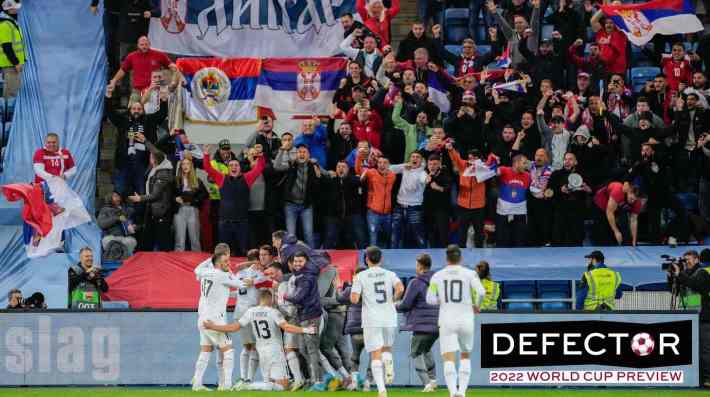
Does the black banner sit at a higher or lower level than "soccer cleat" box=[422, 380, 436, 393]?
higher

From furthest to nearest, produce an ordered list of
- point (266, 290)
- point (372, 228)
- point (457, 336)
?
1. point (372, 228)
2. point (266, 290)
3. point (457, 336)

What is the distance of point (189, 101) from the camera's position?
86.7ft

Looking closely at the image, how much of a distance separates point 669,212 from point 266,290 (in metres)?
8.12

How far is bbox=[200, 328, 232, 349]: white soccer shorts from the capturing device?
1894cm

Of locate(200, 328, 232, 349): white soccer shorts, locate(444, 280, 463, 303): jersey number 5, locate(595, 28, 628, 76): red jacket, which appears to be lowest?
locate(200, 328, 232, 349): white soccer shorts

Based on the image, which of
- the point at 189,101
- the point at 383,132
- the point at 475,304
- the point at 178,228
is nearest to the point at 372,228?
the point at 383,132

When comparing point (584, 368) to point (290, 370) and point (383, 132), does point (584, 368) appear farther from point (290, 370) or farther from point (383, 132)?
point (383, 132)

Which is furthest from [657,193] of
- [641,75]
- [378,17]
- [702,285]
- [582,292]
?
[378,17]

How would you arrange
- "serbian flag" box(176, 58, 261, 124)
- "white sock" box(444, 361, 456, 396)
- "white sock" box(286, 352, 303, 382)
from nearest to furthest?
"white sock" box(444, 361, 456, 396) → "white sock" box(286, 352, 303, 382) → "serbian flag" box(176, 58, 261, 124)

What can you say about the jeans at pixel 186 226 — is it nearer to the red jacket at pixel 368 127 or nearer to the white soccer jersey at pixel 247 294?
the red jacket at pixel 368 127

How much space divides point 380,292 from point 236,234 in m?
6.33

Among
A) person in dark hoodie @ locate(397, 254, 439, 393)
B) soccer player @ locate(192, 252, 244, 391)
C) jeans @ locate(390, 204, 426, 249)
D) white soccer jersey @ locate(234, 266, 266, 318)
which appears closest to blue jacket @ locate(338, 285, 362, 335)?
person in dark hoodie @ locate(397, 254, 439, 393)

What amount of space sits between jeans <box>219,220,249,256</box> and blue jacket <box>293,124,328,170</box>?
1710mm

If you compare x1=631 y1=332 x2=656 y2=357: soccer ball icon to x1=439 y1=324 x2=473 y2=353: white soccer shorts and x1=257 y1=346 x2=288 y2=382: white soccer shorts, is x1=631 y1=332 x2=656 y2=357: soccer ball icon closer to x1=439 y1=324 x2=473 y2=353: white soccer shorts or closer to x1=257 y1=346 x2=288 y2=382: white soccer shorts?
x1=439 y1=324 x2=473 y2=353: white soccer shorts
